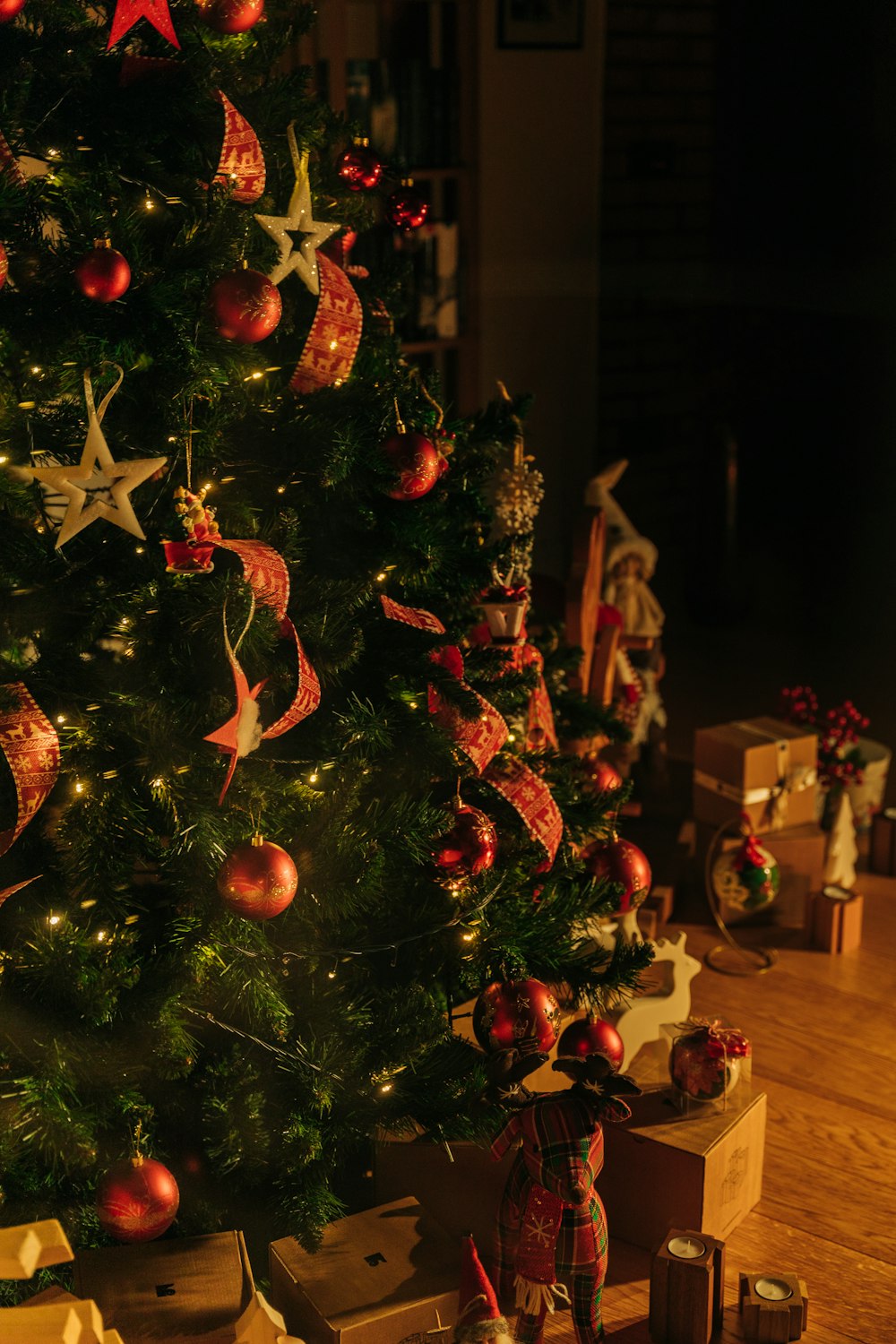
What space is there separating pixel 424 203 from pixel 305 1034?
89 cm

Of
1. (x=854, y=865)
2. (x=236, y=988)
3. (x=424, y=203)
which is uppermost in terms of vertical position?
(x=424, y=203)

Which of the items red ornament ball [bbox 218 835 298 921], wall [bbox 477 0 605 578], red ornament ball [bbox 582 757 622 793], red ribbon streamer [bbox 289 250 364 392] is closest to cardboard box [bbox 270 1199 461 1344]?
red ornament ball [bbox 218 835 298 921]

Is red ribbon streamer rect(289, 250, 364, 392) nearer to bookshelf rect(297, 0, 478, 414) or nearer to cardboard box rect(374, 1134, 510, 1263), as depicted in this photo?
cardboard box rect(374, 1134, 510, 1263)

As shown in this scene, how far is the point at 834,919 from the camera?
2.17 metres

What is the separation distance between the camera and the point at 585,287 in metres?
3.66

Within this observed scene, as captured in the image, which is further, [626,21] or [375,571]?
[626,21]

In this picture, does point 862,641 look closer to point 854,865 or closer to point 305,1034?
point 854,865

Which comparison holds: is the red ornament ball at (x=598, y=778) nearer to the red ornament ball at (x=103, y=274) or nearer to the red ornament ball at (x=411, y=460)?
the red ornament ball at (x=411, y=460)

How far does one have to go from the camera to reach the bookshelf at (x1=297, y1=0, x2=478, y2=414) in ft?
9.58

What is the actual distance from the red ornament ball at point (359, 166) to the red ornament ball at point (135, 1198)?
0.98 meters

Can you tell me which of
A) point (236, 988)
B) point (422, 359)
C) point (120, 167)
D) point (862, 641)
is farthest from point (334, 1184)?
point (862, 641)

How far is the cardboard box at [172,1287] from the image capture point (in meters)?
1.26

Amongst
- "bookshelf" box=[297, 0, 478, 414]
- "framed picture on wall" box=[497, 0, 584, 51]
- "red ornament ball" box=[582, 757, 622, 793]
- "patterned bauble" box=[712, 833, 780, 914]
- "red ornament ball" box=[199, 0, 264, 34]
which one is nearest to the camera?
"red ornament ball" box=[199, 0, 264, 34]

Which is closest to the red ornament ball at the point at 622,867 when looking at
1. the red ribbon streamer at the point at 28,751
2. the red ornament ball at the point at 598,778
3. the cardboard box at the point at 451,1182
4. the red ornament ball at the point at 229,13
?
the red ornament ball at the point at 598,778
